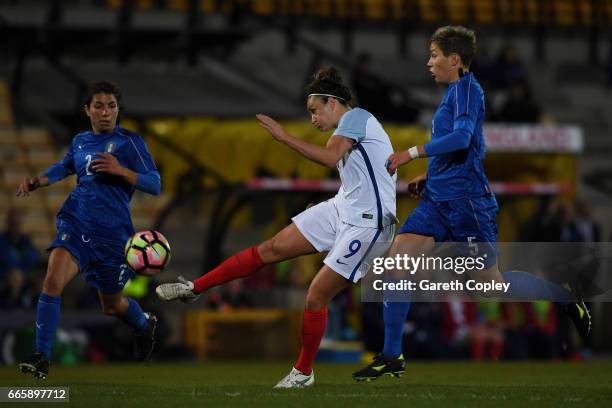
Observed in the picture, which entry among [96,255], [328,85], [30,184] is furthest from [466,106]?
[30,184]

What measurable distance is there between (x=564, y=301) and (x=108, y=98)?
11.5ft

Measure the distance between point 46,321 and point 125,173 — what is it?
3.88ft

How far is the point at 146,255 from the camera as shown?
935 centimetres

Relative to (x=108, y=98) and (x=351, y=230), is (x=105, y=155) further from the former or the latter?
(x=351, y=230)

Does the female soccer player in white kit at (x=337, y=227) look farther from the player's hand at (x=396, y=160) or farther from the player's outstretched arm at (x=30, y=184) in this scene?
the player's outstretched arm at (x=30, y=184)

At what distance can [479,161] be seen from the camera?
8.87 metres

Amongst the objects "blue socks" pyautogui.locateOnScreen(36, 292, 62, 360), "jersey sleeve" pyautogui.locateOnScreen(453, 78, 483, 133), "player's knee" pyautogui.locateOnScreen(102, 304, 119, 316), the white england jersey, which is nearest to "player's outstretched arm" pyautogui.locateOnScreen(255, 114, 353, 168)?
the white england jersey

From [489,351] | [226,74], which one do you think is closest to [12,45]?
[226,74]

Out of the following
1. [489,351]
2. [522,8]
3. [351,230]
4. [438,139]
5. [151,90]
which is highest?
[522,8]

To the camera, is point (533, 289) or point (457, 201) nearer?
point (457, 201)

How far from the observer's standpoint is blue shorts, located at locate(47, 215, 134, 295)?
31.3ft

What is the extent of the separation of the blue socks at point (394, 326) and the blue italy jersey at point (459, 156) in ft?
2.55

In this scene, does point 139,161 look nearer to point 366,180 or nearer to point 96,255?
point 96,255

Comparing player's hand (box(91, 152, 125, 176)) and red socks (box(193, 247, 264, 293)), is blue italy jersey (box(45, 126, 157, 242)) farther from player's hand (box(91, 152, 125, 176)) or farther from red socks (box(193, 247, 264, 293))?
red socks (box(193, 247, 264, 293))
